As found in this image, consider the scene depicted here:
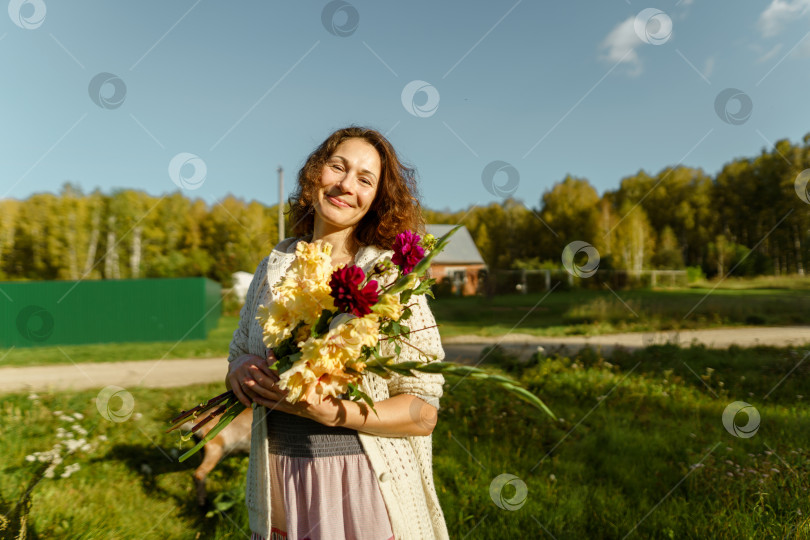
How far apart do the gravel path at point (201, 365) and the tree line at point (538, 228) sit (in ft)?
15.7

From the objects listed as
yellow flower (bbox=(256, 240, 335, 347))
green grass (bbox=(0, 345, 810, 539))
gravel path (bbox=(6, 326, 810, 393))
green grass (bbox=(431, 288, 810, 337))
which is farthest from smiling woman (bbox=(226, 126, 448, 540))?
green grass (bbox=(431, 288, 810, 337))

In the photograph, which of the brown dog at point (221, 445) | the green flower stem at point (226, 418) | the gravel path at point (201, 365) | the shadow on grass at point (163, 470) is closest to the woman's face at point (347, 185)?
the green flower stem at point (226, 418)

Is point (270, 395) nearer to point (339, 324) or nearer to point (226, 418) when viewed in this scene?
point (226, 418)

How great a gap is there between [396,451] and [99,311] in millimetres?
16717

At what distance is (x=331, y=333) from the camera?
0.98 meters

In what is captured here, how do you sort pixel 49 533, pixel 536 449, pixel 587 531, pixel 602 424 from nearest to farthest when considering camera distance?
pixel 49 533, pixel 587 531, pixel 536 449, pixel 602 424

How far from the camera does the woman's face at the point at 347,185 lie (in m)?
1.49

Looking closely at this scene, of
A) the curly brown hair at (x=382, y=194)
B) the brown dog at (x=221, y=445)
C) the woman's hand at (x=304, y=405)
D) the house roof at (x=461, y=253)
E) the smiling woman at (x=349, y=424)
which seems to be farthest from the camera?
the house roof at (x=461, y=253)

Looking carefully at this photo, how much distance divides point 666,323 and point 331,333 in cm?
1382

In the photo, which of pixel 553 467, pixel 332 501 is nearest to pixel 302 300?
pixel 332 501

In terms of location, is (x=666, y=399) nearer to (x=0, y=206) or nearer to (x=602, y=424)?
(x=602, y=424)

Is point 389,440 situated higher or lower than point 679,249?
lower

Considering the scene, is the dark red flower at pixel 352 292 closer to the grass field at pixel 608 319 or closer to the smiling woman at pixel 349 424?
the smiling woman at pixel 349 424

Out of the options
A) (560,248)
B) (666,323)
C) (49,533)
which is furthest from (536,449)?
(560,248)
